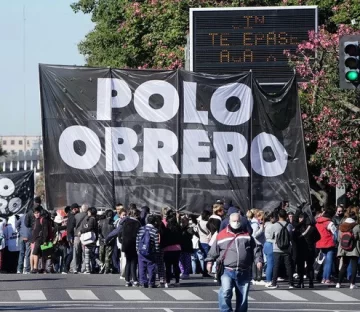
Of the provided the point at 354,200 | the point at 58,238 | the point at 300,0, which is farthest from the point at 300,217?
the point at 300,0

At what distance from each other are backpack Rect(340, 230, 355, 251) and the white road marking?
586 cm

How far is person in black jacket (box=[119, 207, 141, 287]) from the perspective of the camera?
23594 mm

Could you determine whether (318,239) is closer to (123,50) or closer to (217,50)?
(217,50)

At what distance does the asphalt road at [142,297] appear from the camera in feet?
63.6

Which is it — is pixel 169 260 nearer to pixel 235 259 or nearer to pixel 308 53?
pixel 235 259


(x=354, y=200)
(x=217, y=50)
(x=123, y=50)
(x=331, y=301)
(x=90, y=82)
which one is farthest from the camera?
(x=123, y=50)

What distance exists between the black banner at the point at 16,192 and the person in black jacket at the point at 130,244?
24.4 feet

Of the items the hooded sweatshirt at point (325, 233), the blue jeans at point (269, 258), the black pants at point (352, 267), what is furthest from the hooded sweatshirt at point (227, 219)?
the black pants at point (352, 267)

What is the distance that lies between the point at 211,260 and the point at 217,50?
1322 centimetres

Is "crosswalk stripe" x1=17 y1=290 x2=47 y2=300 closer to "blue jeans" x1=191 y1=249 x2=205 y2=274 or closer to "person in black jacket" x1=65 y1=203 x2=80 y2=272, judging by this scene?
"person in black jacket" x1=65 y1=203 x2=80 y2=272

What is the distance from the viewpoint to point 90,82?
25.6m

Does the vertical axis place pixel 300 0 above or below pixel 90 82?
above

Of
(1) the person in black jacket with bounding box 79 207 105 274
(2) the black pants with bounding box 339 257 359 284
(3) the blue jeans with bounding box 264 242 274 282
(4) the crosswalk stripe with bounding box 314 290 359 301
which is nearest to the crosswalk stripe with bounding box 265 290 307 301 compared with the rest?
(4) the crosswalk stripe with bounding box 314 290 359 301

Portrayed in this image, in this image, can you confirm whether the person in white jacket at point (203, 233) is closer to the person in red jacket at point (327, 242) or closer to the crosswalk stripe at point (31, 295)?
the person in red jacket at point (327, 242)
